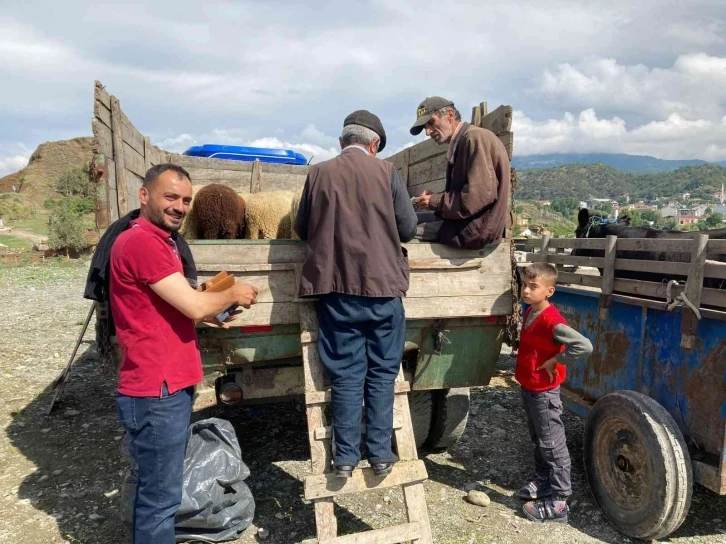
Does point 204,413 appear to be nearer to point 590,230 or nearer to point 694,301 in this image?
point 694,301

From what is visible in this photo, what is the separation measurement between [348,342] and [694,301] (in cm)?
201

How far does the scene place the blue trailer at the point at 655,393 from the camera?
2775 mm

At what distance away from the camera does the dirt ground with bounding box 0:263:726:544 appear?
3.08m

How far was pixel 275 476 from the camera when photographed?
3732 mm

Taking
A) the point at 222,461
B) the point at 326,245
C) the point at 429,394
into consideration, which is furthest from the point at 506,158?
the point at 222,461

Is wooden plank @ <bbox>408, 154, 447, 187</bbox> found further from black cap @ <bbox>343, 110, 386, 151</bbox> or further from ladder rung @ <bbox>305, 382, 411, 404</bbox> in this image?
ladder rung @ <bbox>305, 382, 411, 404</bbox>

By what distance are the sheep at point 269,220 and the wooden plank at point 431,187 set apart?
1.35 m

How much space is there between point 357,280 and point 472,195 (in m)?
0.92

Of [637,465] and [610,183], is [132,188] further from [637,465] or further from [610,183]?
[610,183]

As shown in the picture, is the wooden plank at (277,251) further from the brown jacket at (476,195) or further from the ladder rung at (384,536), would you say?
the ladder rung at (384,536)

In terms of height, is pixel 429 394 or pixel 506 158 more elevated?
pixel 506 158

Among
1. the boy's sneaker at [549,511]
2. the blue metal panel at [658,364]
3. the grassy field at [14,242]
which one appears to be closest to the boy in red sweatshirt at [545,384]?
the boy's sneaker at [549,511]

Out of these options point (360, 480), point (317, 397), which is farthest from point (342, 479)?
point (317, 397)

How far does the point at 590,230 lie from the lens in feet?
15.4
